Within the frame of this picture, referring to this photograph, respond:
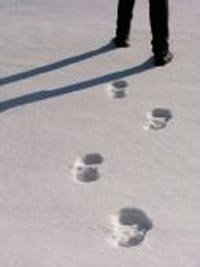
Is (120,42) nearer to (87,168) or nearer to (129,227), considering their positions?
(87,168)

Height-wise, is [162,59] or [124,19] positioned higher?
[124,19]

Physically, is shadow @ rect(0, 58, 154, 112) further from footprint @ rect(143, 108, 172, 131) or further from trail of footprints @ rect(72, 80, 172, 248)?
footprint @ rect(143, 108, 172, 131)

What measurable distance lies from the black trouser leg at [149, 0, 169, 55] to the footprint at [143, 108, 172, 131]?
0.44 meters

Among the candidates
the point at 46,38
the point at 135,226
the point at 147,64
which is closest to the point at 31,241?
the point at 135,226

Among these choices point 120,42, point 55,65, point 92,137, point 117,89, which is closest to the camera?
point 92,137

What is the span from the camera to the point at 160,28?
319 centimetres

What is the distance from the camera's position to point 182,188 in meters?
2.40

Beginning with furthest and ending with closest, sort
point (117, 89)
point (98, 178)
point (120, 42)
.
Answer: point (120, 42) → point (117, 89) → point (98, 178)

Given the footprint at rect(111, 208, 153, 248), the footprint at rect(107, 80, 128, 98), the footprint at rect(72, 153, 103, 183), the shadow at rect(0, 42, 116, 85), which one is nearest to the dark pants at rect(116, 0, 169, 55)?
the shadow at rect(0, 42, 116, 85)

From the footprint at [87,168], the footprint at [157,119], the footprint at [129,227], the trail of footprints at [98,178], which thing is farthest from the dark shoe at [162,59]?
the footprint at [129,227]

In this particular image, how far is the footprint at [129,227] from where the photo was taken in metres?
2.18

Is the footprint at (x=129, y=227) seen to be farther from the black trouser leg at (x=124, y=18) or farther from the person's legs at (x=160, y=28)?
the black trouser leg at (x=124, y=18)

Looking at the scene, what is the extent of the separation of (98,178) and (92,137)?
288 mm

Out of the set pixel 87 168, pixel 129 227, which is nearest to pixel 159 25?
pixel 87 168
